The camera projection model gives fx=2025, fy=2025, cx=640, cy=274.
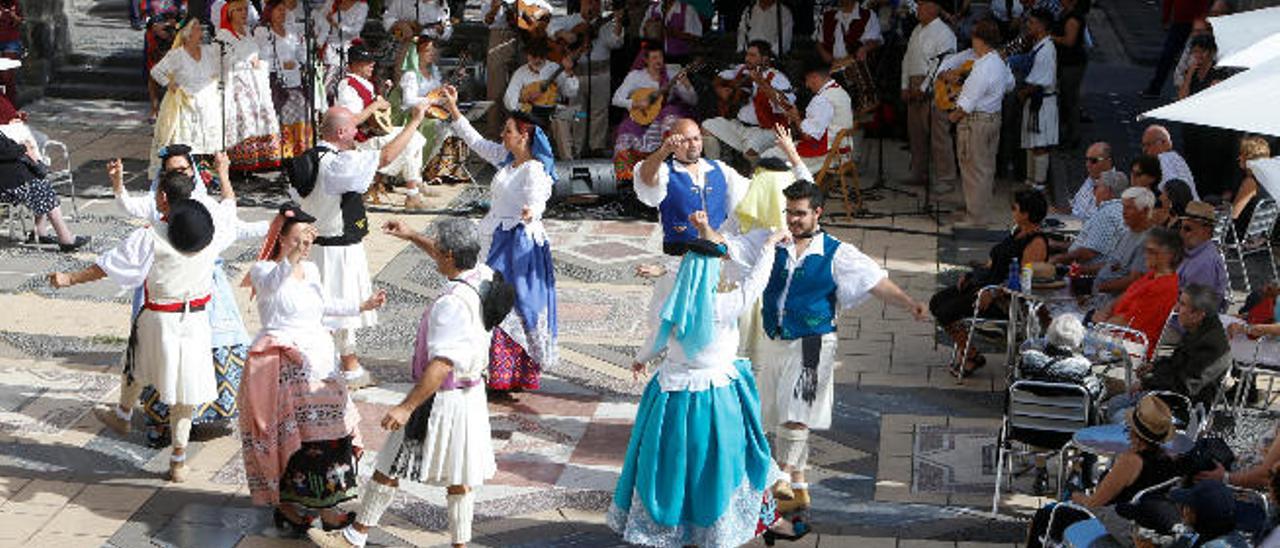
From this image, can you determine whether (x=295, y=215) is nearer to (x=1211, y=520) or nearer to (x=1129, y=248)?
(x=1211, y=520)

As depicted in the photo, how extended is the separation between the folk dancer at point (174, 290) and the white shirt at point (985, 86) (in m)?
6.89

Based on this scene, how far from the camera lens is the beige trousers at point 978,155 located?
49.8 feet

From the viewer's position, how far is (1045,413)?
30.7 ft

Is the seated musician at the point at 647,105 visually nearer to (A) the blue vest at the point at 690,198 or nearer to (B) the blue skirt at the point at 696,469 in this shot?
(A) the blue vest at the point at 690,198

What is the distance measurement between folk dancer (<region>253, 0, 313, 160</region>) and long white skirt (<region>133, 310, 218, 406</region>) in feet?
20.9

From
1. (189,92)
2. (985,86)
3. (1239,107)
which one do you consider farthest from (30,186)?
(1239,107)

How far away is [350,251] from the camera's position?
10.7 m

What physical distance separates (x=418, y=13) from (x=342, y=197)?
6978mm

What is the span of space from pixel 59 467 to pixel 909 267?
250 inches

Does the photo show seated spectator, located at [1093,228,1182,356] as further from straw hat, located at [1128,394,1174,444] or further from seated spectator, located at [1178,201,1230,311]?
straw hat, located at [1128,394,1174,444]

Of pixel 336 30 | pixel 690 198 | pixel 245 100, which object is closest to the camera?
pixel 690 198

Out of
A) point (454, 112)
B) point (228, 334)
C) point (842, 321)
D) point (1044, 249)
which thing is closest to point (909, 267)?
point (842, 321)

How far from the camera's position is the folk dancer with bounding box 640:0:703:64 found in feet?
56.3

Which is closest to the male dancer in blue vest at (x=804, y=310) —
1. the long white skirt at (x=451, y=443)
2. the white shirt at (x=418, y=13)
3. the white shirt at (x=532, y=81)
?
the long white skirt at (x=451, y=443)
